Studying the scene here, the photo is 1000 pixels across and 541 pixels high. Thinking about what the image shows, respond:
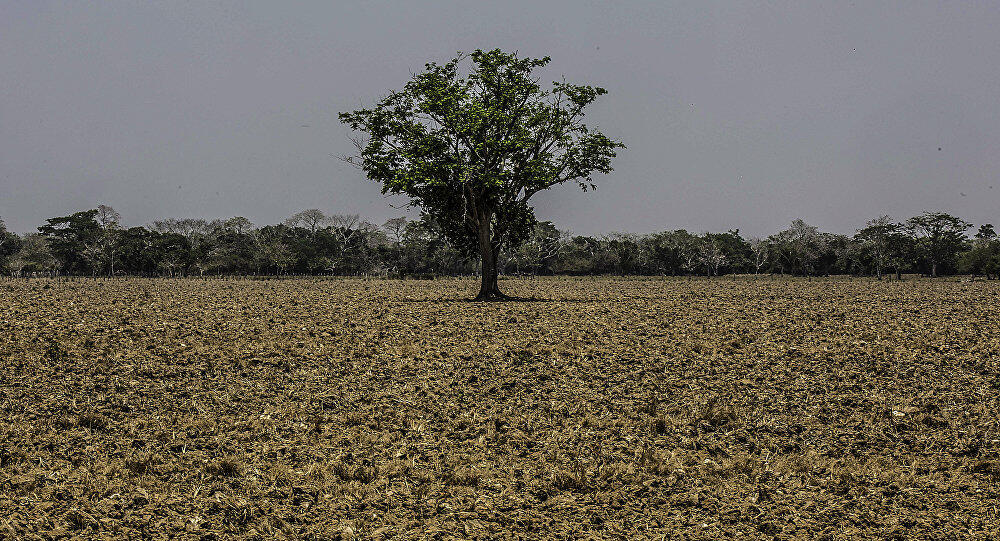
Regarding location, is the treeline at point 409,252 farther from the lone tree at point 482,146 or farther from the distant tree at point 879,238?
the lone tree at point 482,146

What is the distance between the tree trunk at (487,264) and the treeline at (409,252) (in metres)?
67.9

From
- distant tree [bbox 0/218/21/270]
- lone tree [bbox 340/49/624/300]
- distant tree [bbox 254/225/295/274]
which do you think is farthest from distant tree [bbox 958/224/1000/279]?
distant tree [bbox 0/218/21/270]

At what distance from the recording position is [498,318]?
21.8 metres

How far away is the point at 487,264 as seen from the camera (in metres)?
32.9

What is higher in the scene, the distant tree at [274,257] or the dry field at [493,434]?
the distant tree at [274,257]

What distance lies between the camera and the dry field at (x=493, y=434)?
6605 mm

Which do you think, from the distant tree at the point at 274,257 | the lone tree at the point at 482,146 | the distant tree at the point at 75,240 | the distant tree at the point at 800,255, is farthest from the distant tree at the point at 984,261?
the distant tree at the point at 75,240

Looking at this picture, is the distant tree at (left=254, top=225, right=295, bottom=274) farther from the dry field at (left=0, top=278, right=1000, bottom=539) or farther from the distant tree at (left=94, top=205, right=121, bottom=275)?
the dry field at (left=0, top=278, right=1000, bottom=539)

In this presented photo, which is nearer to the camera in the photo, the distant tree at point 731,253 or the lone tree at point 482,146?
the lone tree at point 482,146

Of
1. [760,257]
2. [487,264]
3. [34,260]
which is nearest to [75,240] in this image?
[34,260]

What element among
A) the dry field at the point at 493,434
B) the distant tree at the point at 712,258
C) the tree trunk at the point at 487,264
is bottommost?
the dry field at the point at 493,434

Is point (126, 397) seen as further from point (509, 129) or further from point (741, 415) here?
point (509, 129)

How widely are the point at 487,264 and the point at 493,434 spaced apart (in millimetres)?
23822

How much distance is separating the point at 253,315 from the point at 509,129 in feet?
55.4
